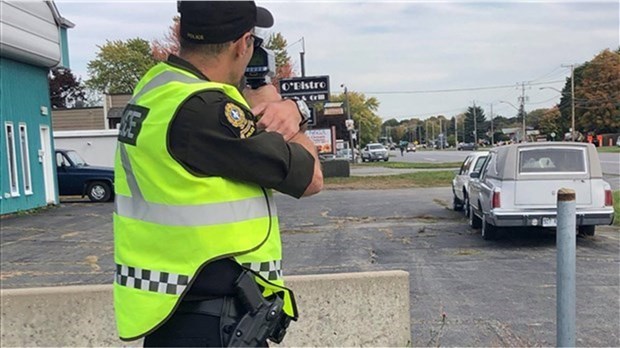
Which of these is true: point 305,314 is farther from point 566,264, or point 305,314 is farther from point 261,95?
point 261,95

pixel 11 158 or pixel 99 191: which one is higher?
pixel 11 158

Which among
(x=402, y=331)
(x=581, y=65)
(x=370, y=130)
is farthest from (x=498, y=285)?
(x=370, y=130)

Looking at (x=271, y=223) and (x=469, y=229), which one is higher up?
(x=271, y=223)

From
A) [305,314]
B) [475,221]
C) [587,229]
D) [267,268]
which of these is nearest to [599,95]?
[475,221]

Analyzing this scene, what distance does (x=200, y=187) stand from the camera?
175 centimetres

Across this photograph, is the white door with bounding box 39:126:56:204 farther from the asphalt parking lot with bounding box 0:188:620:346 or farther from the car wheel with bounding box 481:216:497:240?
the car wheel with bounding box 481:216:497:240

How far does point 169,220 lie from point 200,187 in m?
0.14

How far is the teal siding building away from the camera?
1487 cm

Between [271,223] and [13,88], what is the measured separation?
1590cm

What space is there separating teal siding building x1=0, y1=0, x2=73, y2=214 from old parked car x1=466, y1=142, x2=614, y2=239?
11939 mm

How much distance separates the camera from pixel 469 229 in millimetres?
11805

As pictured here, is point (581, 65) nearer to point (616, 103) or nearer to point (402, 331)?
point (616, 103)

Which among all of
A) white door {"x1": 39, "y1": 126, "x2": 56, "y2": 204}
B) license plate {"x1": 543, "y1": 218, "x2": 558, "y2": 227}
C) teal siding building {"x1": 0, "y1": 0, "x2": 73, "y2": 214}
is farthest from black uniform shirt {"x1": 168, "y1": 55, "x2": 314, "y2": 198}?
white door {"x1": 39, "y1": 126, "x2": 56, "y2": 204}

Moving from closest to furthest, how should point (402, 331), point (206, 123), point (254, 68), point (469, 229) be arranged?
point (206, 123) → point (254, 68) → point (402, 331) → point (469, 229)
